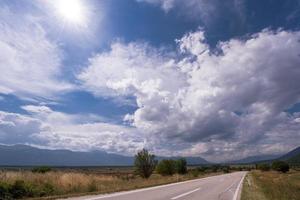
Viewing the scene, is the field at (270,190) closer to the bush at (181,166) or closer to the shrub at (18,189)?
the shrub at (18,189)

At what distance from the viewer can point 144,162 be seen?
43469 mm

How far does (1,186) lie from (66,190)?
4.54 meters

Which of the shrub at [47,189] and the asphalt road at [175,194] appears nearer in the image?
the asphalt road at [175,194]

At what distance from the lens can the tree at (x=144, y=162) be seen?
43.4 metres

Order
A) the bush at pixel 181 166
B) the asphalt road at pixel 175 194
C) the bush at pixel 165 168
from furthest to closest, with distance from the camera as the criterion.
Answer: the bush at pixel 181 166
the bush at pixel 165 168
the asphalt road at pixel 175 194

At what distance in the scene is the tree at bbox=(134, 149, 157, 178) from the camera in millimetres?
43438

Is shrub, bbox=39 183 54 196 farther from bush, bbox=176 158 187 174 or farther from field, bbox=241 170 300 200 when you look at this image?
bush, bbox=176 158 187 174

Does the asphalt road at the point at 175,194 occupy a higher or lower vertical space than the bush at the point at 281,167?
lower

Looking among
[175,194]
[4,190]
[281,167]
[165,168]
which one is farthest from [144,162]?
[281,167]

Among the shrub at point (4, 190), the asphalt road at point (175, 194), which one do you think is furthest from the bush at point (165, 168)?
the shrub at point (4, 190)

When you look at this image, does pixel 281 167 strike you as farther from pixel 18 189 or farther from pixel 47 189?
pixel 18 189

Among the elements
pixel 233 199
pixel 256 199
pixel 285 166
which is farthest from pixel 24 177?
Result: pixel 285 166

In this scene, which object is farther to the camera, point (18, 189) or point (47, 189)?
point (47, 189)

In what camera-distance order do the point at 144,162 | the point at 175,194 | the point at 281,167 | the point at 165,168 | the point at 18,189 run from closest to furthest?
the point at 18,189 < the point at 175,194 < the point at 144,162 < the point at 165,168 < the point at 281,167
